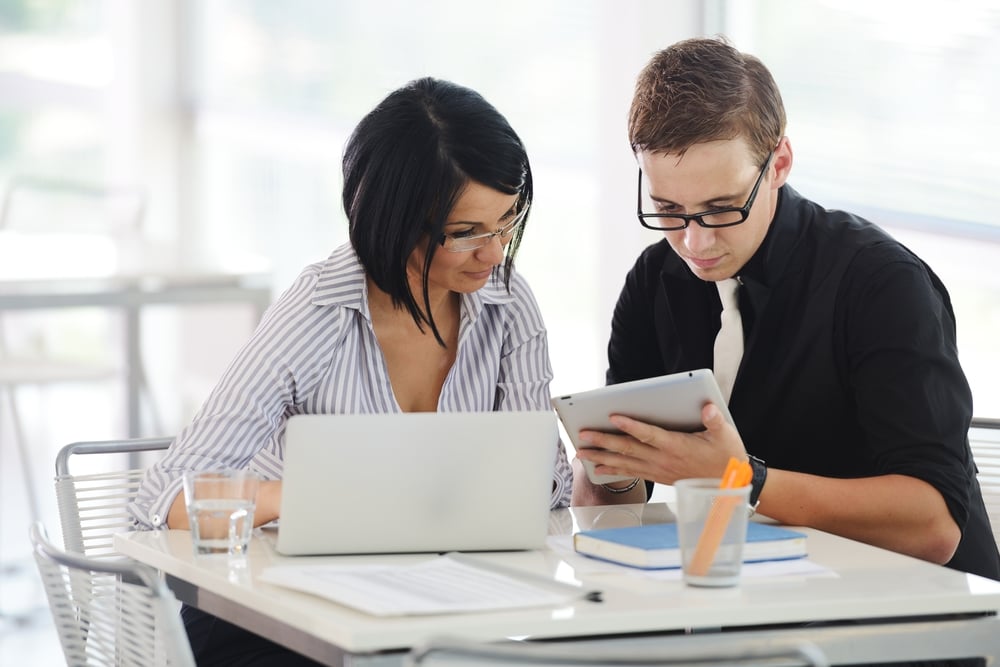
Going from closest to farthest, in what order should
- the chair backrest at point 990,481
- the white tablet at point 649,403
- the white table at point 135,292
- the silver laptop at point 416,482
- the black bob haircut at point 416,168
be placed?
the silver laptop at point 416,482 → the white tablet at point 649,403 → the black bob haircut at point 416,168 → the chair backrest at point 990,481 → the white table at point 135,292

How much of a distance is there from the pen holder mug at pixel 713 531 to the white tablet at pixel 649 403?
0.80 ft

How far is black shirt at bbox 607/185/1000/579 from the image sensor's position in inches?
68.3

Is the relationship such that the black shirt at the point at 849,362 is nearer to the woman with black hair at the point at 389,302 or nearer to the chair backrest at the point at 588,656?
the woman with black hair at the point at 389,302

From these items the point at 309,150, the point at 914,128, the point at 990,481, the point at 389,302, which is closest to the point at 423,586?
the point at 389,302

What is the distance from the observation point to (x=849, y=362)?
6.12 ft

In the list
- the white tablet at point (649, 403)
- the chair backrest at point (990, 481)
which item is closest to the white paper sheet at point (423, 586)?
the white tablet at point (649, 403)

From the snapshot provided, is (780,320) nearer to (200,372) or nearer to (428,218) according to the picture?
(428,218)

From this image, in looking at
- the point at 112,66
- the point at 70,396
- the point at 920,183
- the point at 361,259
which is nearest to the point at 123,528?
the point at 361,259

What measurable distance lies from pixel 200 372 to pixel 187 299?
8.77 ft

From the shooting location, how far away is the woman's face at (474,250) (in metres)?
1.81

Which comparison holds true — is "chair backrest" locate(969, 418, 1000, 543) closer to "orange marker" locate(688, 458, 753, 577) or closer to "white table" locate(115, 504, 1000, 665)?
"white table" locate(115, 504, 1000, 665)

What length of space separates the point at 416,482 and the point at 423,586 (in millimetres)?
172

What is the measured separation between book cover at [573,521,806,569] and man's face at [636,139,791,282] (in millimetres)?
474

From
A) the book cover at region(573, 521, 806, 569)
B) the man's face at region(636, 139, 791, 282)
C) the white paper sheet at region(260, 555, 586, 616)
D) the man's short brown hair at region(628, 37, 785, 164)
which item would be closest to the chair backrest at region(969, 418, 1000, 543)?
the man's face at region(636, 139, 791, 282)
